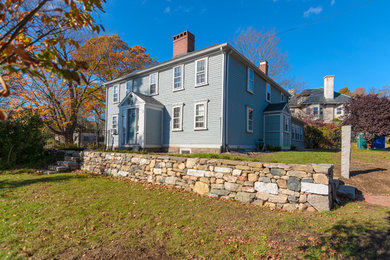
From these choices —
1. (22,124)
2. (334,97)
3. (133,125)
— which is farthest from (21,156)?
(334,97)

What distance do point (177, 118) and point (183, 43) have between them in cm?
560

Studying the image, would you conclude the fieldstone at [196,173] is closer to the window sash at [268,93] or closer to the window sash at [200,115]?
the window sash at [200,115]

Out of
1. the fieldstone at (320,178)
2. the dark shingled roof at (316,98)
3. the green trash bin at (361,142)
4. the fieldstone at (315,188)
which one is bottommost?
the fieldstone at (315,188)

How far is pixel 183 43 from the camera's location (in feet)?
46.4

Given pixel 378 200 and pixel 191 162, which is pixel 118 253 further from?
pixel 378 200

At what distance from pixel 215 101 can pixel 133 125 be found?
5859 mm

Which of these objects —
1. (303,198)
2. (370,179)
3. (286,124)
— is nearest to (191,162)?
(303,198)

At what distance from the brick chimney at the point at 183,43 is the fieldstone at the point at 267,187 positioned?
11.6 m

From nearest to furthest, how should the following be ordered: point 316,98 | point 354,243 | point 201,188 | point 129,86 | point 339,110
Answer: point 354,243
point 201,188
point 129,86
point 339,110
point 316,98

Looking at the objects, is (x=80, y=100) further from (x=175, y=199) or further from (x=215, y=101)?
(x=175, y=199)

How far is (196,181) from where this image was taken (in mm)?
5836

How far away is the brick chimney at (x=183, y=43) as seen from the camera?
45.8 feet

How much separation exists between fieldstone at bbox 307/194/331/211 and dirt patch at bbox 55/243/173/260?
3.20 meters

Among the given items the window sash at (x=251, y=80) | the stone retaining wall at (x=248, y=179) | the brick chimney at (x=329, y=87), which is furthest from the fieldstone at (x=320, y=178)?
the brick chimney at (x=329, y=87)
